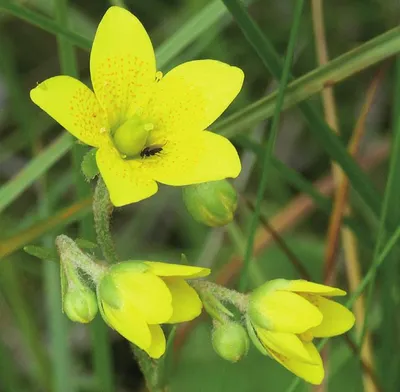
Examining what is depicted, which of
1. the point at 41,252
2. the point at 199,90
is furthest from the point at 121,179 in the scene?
the point at 199,90

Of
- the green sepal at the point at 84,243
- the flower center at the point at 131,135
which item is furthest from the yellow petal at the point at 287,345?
the flower center at the point at 131,135

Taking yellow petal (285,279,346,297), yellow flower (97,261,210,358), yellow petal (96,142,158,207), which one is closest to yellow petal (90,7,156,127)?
yellow petal (96,142,158,207)

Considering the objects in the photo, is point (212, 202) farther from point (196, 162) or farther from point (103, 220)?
point (103, 220)

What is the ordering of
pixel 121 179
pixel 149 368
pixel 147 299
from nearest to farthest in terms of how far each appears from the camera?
pixel 147 299, pixel 121 179, pixel 149 368

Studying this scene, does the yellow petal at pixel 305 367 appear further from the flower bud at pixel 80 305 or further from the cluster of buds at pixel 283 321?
the flower bud at pixel 80 305

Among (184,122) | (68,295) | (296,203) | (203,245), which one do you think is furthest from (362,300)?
(68,295)

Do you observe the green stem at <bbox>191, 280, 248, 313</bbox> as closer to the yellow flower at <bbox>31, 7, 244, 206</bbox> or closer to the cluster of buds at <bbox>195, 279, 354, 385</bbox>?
the cluster of buds at <bbox>195, 279, 354, 385</bbox>

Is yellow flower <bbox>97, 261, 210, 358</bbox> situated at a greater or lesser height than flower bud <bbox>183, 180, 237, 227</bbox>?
lesser
